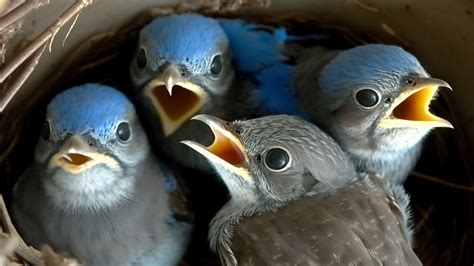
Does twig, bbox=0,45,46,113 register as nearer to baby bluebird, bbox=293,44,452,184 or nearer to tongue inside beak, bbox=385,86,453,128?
baby bluebird, bbox=293,44,452,184

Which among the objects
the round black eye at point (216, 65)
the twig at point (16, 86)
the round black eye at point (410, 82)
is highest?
the twig at point (16, 86)

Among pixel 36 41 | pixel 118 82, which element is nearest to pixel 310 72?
pixel 118 82

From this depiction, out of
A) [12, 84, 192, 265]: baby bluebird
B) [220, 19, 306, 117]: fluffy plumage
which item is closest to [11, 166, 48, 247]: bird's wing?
[12, 84, 192, 265]: baby bluebird

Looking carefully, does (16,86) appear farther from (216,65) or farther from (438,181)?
(438,181)

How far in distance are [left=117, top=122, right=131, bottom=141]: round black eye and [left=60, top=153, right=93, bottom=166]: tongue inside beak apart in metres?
0.10

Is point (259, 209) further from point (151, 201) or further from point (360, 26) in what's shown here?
point (360, 26)

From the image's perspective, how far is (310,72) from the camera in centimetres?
216

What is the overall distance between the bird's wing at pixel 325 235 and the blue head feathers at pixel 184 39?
470 millimetres

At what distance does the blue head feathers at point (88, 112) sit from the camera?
1867mm

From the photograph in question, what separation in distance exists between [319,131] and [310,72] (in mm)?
264

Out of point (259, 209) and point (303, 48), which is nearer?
point (259, 209)

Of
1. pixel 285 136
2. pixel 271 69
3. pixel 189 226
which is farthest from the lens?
pixel 271 69

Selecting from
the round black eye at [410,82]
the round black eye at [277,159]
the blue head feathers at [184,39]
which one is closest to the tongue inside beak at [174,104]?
the blue head feathers at [184,39]

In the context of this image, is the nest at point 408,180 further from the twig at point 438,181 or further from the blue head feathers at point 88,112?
the blue head feathers at point 88,112
